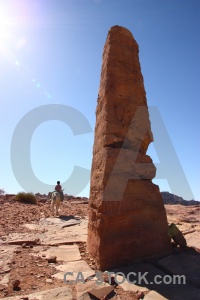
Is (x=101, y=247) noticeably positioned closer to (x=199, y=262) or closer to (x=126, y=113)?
(x=199, y=262)

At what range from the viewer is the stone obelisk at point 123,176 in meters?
3.88

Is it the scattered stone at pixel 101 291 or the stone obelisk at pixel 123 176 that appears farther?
the stone obelisk at pixel 123 176

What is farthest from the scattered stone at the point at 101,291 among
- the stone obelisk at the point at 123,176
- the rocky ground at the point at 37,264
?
the stone obelisk at the point at 123,176

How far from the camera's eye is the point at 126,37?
5203 mm

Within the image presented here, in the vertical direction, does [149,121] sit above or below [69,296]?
above

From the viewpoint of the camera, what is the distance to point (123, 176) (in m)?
4.14

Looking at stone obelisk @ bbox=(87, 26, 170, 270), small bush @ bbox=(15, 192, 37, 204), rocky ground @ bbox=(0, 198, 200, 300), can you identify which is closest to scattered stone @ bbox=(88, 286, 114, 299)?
rocky ground @ bbox=(0, 198, 200, 300)

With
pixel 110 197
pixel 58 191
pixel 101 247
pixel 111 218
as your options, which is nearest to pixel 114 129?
pixel 110 197

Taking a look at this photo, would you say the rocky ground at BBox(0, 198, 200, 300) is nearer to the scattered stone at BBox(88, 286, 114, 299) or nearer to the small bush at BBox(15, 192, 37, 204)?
the scattered stone at BBox(88, 286, 114, 299)

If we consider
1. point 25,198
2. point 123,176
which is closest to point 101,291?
point 123,176

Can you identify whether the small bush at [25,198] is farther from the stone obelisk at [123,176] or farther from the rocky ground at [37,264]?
the stone obelisk at [123,176]

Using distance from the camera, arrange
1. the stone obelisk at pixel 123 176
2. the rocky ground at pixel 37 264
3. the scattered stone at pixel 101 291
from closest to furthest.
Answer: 1. the scattered stone at pixel 101 291
2. the rocky ground at pixel 37 264
3. the stone obelisk at pixel 123 176

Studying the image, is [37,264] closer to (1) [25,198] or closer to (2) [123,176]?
(2) [123,176]

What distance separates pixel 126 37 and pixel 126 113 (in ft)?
5.80
